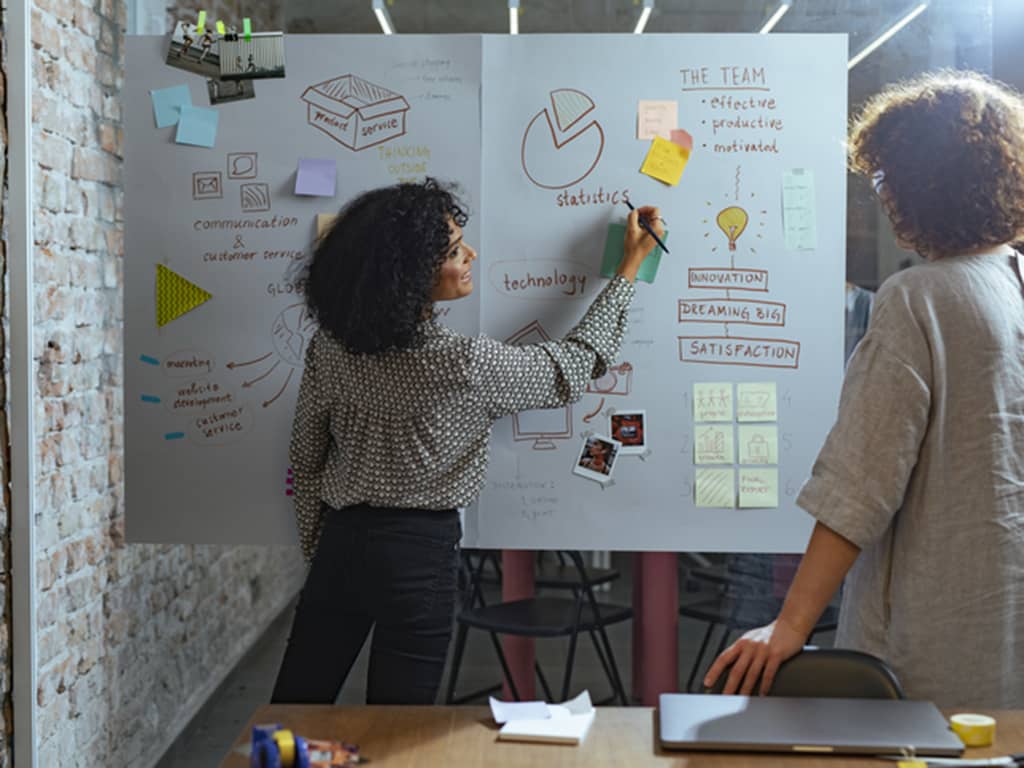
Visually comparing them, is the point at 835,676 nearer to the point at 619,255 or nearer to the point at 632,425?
the point at 632,425

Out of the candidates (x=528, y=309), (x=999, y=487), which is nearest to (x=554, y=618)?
(x=528, y=309)

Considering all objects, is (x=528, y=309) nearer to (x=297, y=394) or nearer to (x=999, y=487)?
(x=297, y=394)

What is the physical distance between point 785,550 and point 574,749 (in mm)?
1285

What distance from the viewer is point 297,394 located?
2588 mm

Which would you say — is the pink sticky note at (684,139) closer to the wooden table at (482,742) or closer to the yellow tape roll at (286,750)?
the wooden table at (482,742)

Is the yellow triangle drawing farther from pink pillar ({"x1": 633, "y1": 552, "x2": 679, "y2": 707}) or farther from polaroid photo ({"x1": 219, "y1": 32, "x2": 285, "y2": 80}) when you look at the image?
pink pillar ({"x1": 633, "y1": 552, "x2": 679, "y2": 707})

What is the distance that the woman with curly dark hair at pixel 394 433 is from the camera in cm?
210

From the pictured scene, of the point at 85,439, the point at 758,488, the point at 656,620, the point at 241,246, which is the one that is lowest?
the point at 656,620

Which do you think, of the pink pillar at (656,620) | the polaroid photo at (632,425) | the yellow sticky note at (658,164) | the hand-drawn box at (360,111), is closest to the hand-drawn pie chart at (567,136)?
the yellow sticky note at (658,164)

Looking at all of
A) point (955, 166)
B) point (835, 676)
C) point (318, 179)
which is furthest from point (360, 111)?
point (835, 676)

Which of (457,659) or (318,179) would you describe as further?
(457,659)

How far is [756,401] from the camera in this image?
2.54 metres

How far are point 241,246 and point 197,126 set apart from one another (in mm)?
288

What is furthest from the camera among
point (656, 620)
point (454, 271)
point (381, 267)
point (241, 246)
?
point (656, 620)
